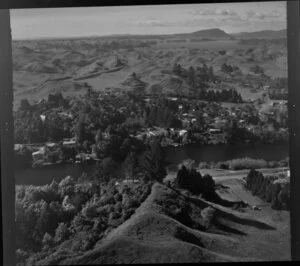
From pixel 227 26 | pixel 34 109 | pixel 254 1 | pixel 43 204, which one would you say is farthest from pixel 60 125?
pixel 254 1

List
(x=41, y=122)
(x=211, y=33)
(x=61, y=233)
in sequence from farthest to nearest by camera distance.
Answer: (x=211, y=33) < (x=41, y=122) < (x=61, y=233)

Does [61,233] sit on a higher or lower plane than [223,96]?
lower

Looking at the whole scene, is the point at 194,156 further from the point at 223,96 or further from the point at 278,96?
the point at 278,96

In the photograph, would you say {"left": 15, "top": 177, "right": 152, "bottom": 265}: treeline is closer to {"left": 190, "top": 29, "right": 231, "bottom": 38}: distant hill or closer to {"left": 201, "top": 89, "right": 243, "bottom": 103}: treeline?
{"left": 201, "top": 89, "right": 243, "bottom": 103}: treeline

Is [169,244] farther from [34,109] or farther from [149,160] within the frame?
[34,109]

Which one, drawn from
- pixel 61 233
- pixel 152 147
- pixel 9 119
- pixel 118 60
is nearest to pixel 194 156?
pixel 152 147

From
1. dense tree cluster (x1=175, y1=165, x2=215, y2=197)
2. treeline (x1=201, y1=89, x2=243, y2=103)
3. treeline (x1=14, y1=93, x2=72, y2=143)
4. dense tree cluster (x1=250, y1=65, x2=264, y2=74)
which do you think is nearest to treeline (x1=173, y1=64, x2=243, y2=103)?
treeline (x1=201, y1=89, x2=243, y2=103)

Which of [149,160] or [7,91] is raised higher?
[7,91]
